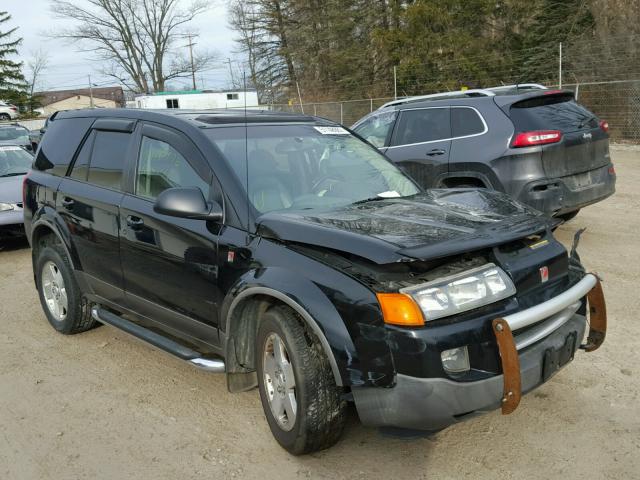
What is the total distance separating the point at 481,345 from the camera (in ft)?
8.97

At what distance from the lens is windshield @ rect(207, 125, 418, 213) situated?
12.2 feet

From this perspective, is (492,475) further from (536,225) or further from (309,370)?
(536,225)

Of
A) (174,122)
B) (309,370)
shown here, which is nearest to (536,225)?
(309,370)

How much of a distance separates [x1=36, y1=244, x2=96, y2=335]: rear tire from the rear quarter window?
70cm

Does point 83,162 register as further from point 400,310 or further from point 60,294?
point 400,310

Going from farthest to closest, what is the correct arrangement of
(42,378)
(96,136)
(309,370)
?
(96,136) → (42,378) → (309,370)

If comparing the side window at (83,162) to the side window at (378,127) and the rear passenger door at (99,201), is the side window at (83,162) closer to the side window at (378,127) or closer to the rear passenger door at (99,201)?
the rear passenger door at (99,201)

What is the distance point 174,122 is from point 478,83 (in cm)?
2278

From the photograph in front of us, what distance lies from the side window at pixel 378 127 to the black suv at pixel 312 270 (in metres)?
3.50

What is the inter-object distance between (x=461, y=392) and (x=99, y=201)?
3.05 meters

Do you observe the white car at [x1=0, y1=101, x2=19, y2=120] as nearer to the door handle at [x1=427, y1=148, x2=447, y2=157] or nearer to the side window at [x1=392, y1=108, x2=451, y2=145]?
the side window at [x1=392, y1=108, x2=451, y2=145]

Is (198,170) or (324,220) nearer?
(324,220)

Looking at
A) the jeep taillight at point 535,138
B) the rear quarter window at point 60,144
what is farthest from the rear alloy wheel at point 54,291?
the jeep taillight at point 535,138

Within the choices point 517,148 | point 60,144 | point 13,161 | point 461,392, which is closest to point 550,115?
point 517,148
